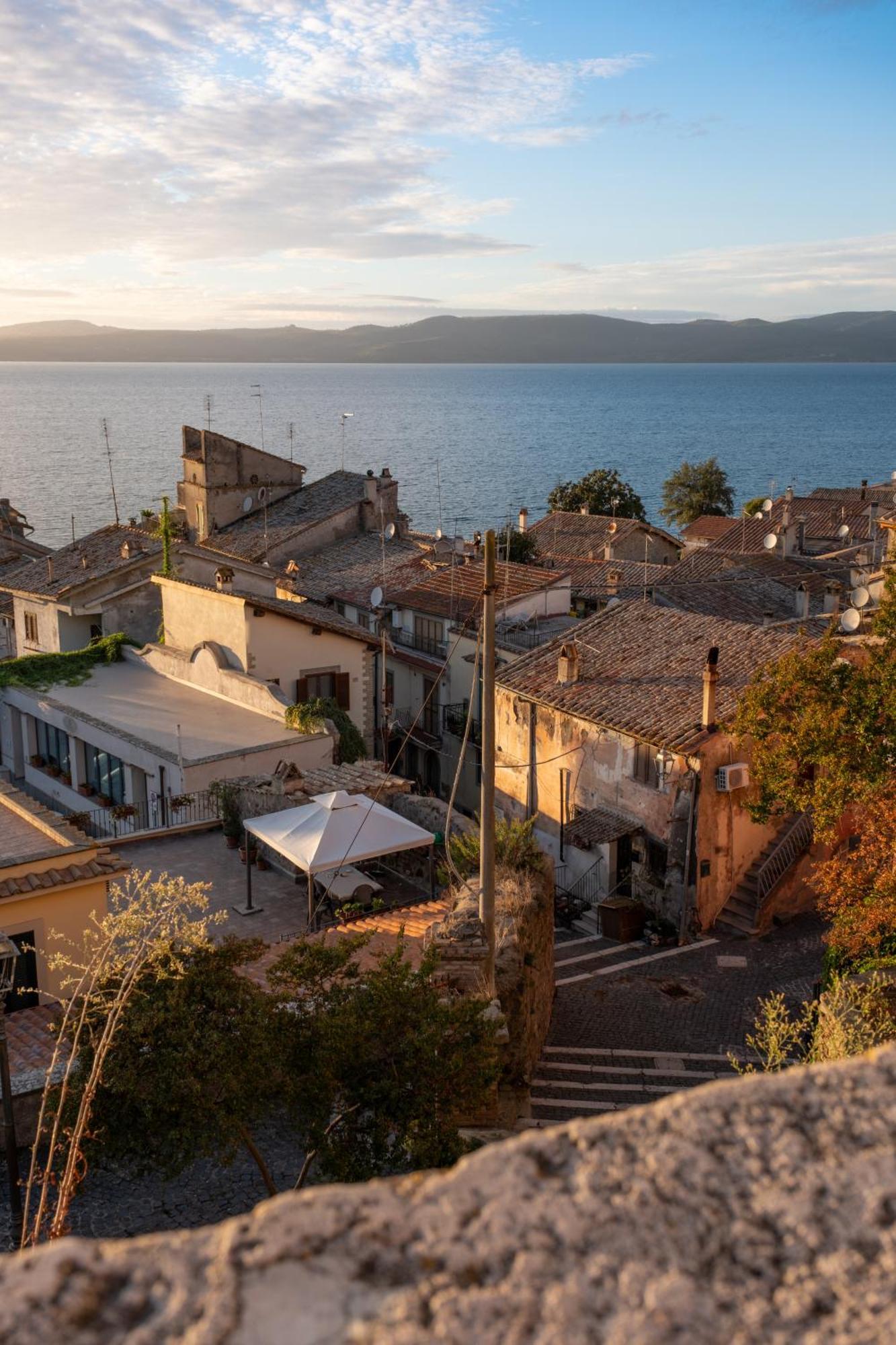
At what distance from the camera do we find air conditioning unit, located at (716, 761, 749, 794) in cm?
2612

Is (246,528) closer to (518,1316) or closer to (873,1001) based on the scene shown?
(873,1001)

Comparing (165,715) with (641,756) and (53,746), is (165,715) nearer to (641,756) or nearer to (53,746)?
(53,746)

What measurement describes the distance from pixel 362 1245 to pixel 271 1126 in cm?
1432

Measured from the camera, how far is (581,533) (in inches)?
2736

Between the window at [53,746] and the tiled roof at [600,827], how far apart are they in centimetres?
1466

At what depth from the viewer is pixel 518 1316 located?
7.06 ft

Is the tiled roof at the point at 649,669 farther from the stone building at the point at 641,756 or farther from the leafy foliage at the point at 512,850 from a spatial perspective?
the leafy foliage at the point at 512,850

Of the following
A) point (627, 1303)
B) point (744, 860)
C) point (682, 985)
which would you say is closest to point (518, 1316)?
point (627, 1303)

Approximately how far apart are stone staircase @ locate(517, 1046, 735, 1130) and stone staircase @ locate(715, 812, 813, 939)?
695cm

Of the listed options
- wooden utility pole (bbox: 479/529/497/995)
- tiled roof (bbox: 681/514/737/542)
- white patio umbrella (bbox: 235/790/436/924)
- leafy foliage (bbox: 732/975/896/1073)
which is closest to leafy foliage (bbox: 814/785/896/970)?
leafy foliage (bbox: 732/975/896/1073)

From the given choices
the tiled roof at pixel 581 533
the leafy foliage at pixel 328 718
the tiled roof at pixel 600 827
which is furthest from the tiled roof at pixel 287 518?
the tiled roof at pixel 600 827

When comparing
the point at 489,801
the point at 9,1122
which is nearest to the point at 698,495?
the point at 489,801

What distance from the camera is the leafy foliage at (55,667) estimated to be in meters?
36.5

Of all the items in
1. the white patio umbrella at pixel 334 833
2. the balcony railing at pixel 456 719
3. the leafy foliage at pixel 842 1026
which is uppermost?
the leafy foliage at pixel 842 1026
